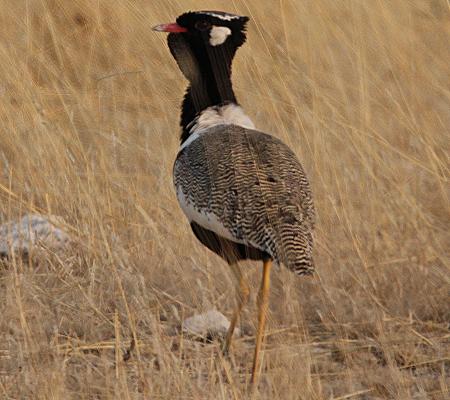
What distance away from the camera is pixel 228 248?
12.0 feet

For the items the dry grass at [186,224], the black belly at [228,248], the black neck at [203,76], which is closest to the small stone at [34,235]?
the dry grass at [186,224]

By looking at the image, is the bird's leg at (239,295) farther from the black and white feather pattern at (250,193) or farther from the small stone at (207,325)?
the black and white feather pattern at (250,193)

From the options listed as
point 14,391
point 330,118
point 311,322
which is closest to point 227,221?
point 311,322

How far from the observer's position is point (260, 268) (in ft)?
14.0

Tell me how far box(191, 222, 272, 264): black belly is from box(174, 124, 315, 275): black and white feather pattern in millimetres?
42

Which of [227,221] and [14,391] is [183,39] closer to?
[227,221]

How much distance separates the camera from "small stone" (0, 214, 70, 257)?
4234 mm

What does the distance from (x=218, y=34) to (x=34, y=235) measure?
106 cm

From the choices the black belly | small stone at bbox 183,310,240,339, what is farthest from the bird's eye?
small stone at bbox 183,310,240,339

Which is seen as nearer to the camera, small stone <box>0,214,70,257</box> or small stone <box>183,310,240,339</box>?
small stone <box>183,310,240,339</box>

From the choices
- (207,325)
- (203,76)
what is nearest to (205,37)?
(203,76)

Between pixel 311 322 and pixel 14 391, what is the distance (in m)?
1.21

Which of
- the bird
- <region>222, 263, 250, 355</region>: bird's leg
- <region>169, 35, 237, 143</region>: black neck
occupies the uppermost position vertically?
<region>169, 35, 237, 143</region>: black neck

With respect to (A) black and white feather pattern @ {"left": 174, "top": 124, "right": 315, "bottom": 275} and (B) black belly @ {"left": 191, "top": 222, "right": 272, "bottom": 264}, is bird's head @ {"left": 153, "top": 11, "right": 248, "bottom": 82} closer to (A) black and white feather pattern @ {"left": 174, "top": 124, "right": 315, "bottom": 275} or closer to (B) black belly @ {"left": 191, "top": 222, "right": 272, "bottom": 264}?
(A) black and white feather pattern @ {"left": 174, "top": 124, "right": 315, "bottom": 275}
